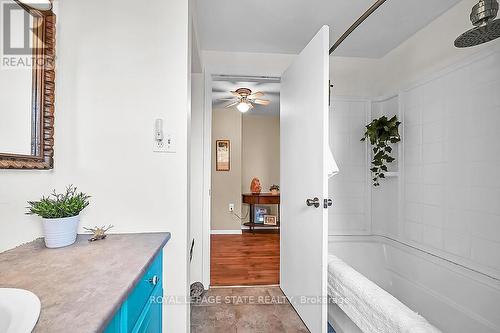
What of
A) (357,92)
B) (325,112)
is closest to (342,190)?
(357,92)

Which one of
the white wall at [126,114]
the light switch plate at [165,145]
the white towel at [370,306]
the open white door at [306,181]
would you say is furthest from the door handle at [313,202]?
the light switch plate at [165,145]

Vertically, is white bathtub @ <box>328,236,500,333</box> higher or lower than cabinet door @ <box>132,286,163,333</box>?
lower

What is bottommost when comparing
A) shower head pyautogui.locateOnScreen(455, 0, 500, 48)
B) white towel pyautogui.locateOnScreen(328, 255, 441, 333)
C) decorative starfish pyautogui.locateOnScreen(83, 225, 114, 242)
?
white towel pyautogui.locateOnScreen(328, 255, 441, 333)

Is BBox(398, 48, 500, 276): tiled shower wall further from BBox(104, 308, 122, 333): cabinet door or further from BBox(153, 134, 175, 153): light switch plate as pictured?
BBox(104, 308, 122, 333): cabinet door

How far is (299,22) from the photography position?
2193 millimetres

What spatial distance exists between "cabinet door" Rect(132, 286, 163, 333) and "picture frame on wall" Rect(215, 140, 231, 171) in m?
3.75

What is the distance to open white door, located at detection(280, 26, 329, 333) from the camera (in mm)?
1687

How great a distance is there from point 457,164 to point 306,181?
107 centimetres

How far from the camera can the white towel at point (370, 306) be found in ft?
3.53

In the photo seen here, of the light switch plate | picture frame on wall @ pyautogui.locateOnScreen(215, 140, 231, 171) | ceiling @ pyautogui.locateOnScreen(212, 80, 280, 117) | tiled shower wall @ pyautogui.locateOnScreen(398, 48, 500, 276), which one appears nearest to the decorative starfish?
the light switch plate

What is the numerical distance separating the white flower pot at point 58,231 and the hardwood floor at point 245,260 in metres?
1.85

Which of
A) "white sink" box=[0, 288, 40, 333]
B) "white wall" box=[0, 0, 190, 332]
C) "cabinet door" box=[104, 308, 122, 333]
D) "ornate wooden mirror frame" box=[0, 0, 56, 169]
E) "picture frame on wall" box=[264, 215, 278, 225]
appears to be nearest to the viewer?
"white sink" box=[0, 288, 40, 333]

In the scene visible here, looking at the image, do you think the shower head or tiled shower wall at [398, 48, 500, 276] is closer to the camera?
the shower head

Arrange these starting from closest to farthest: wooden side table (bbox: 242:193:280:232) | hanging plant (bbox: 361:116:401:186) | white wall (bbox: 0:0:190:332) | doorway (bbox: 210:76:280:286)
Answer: white wall (bbox: 0:0:190:332) < hanging plant (bbox: 361:116:401:186) < doorway (bbox: 210:76:280:286) < wooden side table (bbox: 242:193:280:232)
